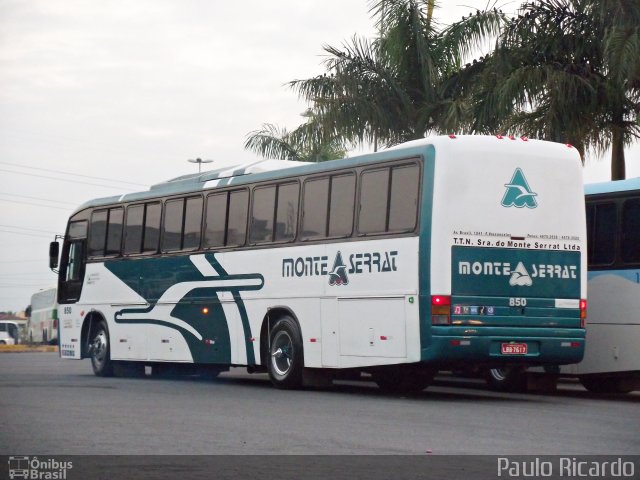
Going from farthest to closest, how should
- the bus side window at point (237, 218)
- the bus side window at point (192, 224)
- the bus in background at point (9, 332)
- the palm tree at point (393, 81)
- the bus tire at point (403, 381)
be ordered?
the bus in background at point (9, 332) < the palm tree at point (393, 81) < the bus side window at point (192, 224) < the bus side window at point (237, 218) < the bus tire at point (403, 381)

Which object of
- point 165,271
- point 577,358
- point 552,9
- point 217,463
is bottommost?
point 217,463

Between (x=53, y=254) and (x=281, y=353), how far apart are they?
8101mm

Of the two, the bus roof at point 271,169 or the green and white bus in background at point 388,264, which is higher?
the bus roof at point 271,169

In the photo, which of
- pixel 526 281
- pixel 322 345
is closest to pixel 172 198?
pixel 322 345

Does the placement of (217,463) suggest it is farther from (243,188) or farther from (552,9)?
(552,9)

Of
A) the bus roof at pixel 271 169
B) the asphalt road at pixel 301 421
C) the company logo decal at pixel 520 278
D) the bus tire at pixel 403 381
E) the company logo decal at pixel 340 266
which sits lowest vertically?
the asphalt road at pixel 301 421

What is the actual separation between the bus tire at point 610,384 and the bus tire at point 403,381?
2288 millimetres

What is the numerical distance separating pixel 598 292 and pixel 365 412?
492 cm

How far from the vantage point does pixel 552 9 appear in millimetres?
26422

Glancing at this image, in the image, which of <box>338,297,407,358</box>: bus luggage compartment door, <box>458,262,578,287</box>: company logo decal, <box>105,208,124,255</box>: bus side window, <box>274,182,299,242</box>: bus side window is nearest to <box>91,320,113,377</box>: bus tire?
<box>105,208,124,255</box>: bus side window

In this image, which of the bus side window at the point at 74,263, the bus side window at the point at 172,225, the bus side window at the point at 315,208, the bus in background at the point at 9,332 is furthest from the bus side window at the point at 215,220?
the bus in background at the point at 9,332

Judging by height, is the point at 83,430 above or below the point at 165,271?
below

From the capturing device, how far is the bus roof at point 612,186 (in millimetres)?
17947

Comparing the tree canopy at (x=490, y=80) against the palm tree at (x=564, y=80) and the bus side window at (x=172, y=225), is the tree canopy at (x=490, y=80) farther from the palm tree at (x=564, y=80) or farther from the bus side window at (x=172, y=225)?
the bus side window at (x=172, y=225)
